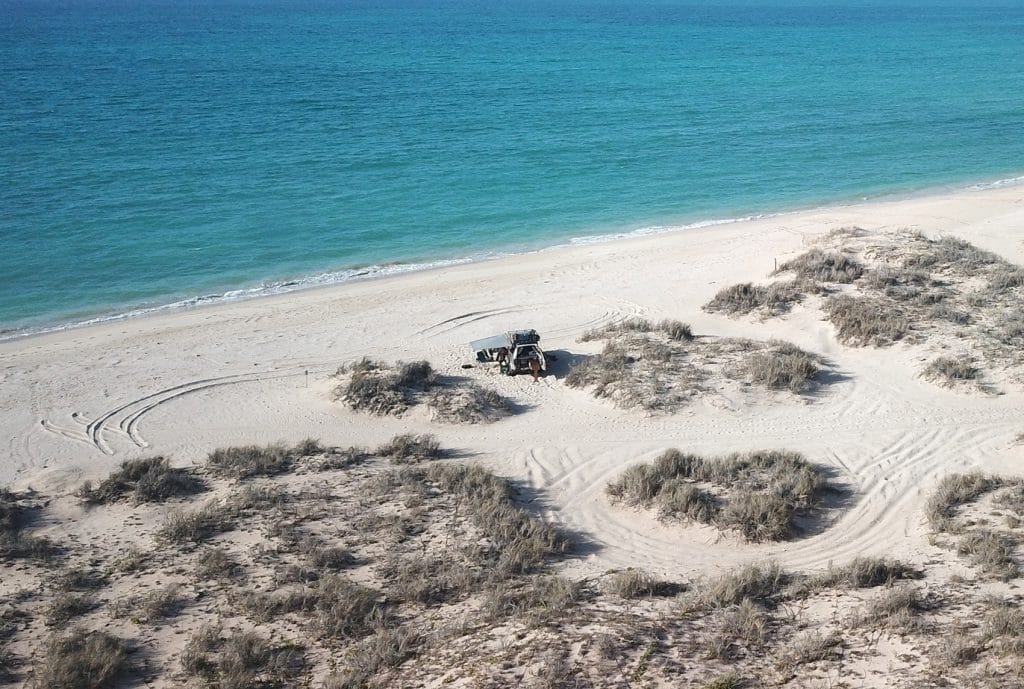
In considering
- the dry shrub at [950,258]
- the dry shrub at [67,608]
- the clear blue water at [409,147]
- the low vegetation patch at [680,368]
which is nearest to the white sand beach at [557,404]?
the low vegetation patch at [680,368]

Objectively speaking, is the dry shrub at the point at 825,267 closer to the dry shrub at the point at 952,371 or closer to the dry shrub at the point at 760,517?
the dry shrub at the point at 952,371

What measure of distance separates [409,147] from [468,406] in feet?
87.2

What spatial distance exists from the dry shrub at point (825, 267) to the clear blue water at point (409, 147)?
10091 millimetres

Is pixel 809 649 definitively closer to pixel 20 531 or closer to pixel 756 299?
pixel 20 531

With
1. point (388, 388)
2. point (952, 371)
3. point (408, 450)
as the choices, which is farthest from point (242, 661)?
Answer: point (952, 371)

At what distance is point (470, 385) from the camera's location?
16.4 meters

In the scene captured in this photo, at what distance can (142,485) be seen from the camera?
11969 mm

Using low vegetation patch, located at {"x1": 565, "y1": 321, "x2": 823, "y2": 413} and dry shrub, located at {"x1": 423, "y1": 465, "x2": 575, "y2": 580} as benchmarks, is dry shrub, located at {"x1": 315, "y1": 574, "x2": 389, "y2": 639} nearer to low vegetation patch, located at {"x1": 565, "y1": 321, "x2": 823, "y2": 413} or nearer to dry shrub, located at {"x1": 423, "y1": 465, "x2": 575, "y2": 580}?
dry shrub, located at {"x1": 423, "y1": 465, "x2": 575, "y2": 580}

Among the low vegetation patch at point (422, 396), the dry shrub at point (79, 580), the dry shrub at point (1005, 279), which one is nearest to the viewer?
the dry shrub at point (79, 580)

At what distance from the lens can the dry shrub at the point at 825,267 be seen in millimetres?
19578

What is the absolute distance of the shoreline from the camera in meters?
22.5

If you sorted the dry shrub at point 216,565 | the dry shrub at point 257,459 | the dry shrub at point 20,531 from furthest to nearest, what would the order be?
the dry shrub at point 257,459, the dry shrub at point 20,531, the dry shrub at point 216,565

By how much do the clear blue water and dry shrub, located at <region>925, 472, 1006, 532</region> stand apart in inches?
712

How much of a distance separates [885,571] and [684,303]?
11.7 metres
